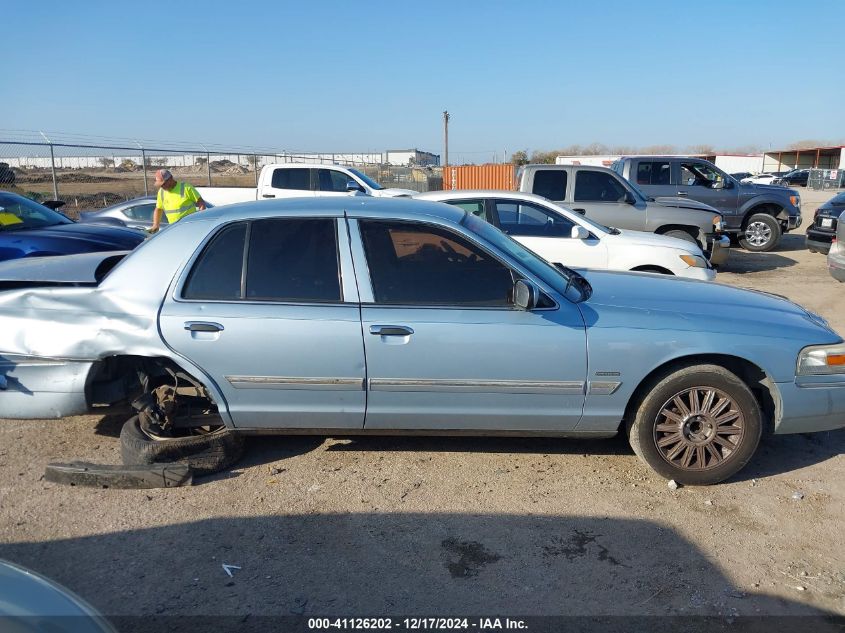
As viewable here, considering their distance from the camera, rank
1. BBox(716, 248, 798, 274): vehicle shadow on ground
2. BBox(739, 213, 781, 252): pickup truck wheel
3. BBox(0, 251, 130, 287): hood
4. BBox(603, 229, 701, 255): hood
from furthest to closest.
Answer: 1. BBox(739, 213, 781, 252): pickup truck wheel
2. BBox(716, 248, 798, 274): vehicle shadow on ground
3. BBox(603, 229, 701, 255): hood
4. BBox(0, 251, 130, 287): hood

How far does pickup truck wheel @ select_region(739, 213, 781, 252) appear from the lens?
13555mm

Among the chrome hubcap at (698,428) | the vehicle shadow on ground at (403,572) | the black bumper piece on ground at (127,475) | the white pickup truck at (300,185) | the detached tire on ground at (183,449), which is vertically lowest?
the vehicle shadow on ground at (403,572)

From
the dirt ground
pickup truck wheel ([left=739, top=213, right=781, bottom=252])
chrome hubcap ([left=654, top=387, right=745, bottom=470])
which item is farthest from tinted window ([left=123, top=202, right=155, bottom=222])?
pickup truck wheel ([left=739, top=213, right=781, bottom=252])

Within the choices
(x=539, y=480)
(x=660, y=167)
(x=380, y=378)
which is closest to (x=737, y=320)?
(x=539, y=480)

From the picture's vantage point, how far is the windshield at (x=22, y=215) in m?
7.61

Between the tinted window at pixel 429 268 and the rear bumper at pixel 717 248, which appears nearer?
the tinted window at pixel 429 268

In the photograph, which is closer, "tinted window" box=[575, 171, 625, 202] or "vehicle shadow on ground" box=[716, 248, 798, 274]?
"tinted window" box=[575, 171, 625, 202]

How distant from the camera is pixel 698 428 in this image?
388 centimetres

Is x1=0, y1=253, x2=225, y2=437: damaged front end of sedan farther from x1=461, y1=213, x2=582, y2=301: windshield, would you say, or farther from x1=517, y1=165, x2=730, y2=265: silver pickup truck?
x1=517, y1=165, x2=730, y2=265: silver pickup truck

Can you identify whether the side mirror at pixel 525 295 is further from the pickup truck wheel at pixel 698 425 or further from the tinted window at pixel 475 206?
the tinted window at pixel 475 206

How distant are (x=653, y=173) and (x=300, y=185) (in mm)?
7562

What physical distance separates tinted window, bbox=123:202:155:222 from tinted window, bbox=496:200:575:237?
6624 mm

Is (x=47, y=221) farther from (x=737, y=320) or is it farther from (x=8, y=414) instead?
(x=737, y=320)

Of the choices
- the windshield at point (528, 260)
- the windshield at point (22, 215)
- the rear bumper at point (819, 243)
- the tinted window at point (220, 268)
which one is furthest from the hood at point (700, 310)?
the rear bumper at point (819, 243)
